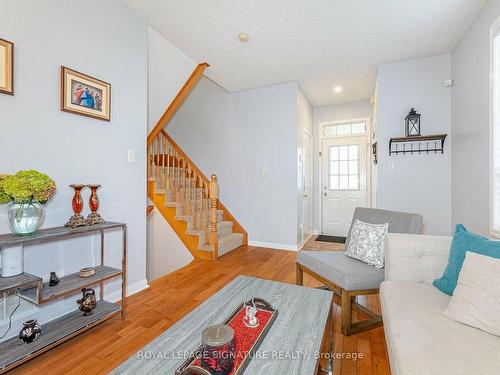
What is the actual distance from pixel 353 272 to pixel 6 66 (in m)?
2.65

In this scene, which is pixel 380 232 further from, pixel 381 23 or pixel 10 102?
pixel 10 102

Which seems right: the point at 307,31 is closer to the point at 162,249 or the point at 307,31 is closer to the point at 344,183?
the point at 344,183

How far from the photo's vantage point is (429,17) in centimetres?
242

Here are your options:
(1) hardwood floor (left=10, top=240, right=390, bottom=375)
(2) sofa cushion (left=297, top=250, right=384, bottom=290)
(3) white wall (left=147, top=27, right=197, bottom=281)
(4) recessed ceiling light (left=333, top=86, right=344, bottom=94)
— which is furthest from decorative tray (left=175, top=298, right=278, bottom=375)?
(4) recessed ceiling light (left=333, top=86, right=344, bottom=94)

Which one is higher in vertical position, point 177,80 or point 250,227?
point 177,80

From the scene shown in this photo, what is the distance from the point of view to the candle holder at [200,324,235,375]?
33.9 inches

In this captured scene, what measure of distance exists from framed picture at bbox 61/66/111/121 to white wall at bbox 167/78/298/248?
2.37 meters

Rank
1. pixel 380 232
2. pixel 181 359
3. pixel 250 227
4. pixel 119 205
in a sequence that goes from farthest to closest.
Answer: pixel 250 227 → pixel 119 205 → pixel 380 232 → pixel 181 359

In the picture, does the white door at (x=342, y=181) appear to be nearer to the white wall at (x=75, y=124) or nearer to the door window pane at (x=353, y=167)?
the door window pane at (x=353, y=167)

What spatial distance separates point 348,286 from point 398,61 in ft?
10.2

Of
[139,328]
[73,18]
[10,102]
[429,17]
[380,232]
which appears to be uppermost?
[429,17]

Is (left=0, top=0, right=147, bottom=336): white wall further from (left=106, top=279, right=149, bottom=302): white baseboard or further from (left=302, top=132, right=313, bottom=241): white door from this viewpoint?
(left=302, top=132, right=313, bottom=241): white door

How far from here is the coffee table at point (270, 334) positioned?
2.95 feet

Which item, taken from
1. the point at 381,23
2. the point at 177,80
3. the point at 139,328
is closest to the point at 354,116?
the point at 381,23
